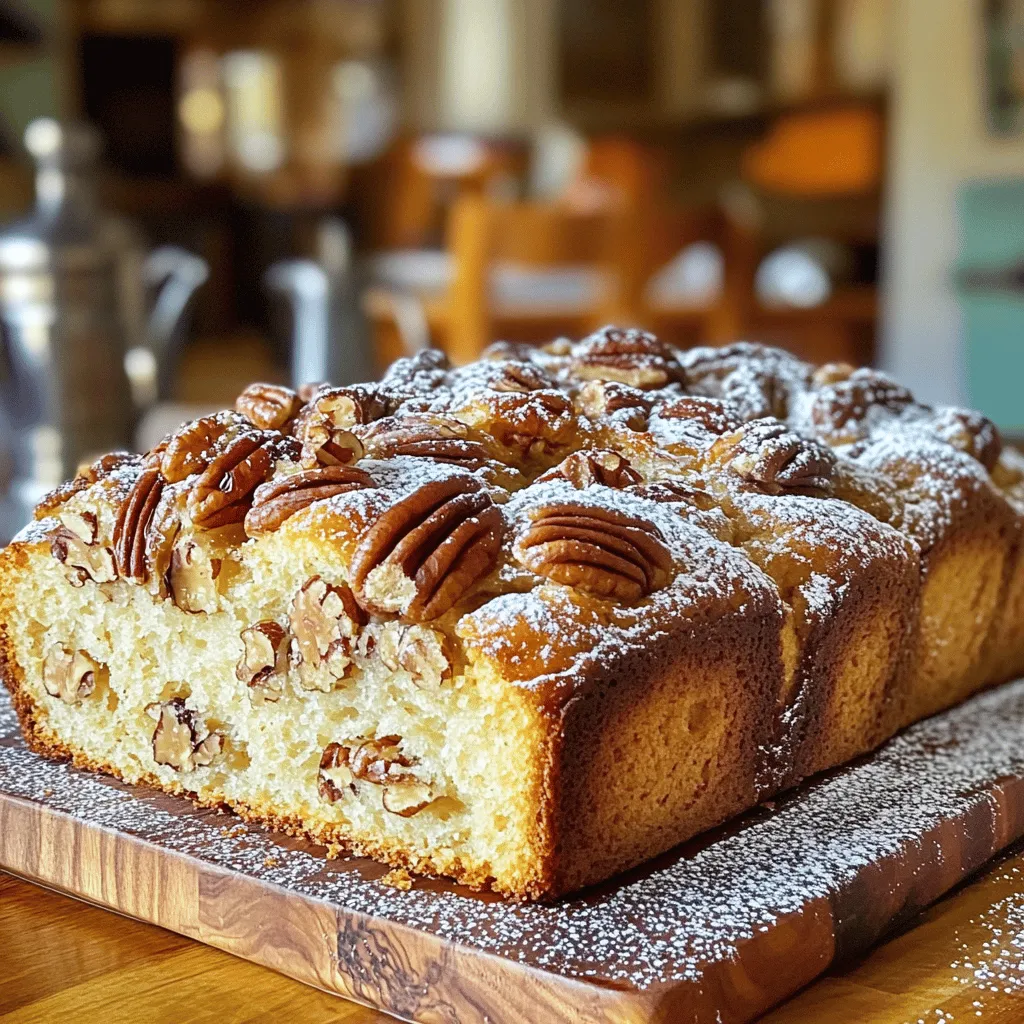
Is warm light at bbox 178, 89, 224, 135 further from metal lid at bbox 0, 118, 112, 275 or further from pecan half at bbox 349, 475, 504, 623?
pecan half at bbox 349, 475, 504, 623

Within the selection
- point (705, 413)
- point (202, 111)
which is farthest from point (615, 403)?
point (202, 111)

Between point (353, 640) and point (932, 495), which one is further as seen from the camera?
point (932, 495)

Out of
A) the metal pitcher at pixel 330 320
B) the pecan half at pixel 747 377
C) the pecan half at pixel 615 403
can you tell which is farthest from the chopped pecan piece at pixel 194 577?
the metal pitcher at pixel 330 320

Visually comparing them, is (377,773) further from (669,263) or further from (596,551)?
(669,263)

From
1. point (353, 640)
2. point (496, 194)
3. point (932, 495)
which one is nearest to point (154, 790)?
point (353, 640)

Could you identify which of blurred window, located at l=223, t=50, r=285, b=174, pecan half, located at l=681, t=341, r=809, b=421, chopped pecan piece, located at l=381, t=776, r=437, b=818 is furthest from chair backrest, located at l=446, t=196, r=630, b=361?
blurred window, located at l=223, t=50, r=285, b=174

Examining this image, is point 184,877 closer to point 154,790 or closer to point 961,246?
point 154,790
